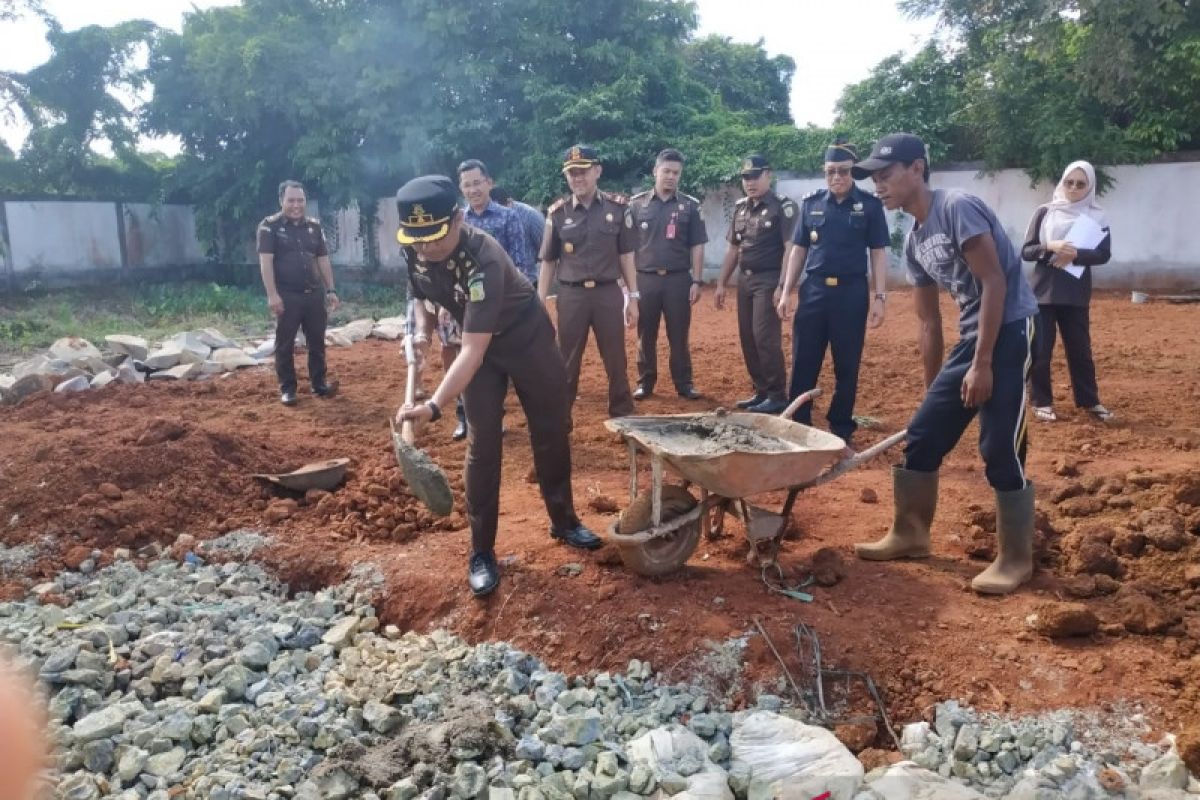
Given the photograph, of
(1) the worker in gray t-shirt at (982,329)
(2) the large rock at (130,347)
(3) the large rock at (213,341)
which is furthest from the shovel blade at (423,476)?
(3) the large rock at (213,341)

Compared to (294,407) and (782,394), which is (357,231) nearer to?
(294,407)

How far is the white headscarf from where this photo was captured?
20.7 feet

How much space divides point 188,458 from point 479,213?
8.01ft

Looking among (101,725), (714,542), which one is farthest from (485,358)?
(101,725)

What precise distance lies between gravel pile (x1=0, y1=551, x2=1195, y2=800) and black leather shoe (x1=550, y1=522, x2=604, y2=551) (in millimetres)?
763

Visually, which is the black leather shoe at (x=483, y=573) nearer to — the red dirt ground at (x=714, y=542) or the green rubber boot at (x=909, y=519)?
the red dirt ground at (x=714, y=542)

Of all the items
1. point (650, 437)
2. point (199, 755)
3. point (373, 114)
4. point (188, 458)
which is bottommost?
point (199, 755)

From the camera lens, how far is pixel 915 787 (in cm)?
283

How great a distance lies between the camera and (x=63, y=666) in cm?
363

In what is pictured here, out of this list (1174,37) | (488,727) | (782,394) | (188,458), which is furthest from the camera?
(1174,37)

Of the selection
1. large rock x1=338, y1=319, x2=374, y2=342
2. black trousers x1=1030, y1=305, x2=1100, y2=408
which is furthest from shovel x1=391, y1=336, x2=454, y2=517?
large rock x1=338, y1=319, x2=374, y2=342

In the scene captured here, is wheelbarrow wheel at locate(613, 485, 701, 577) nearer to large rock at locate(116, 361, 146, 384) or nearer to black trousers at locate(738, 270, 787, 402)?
black trousers at locate(738, 270, 787, 402)

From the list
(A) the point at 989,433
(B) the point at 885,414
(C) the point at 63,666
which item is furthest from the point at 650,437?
(B) the point at 885,414

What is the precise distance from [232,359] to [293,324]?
2.57m
